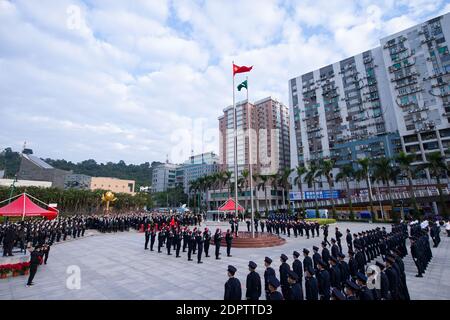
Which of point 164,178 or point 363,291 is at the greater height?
point 164,178

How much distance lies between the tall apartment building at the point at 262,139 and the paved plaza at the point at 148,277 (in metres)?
77.6

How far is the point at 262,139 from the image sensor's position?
95438 mm

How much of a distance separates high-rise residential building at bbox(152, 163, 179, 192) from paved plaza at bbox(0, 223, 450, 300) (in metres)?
124

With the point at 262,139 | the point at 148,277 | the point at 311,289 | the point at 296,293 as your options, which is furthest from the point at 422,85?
the point at 148,277

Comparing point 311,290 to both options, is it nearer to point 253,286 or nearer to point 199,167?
point 253,286

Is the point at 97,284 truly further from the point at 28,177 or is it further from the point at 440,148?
the point at 28,177

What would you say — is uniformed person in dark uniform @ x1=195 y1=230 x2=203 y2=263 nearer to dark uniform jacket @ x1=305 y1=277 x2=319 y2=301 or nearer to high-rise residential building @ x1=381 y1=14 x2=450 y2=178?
dark uniform jacket @ x1=305 y1=277 x2=319 y2=301

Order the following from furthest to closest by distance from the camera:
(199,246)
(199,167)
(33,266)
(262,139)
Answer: (199,167)
(262,139)
(199,246)
(33,266)

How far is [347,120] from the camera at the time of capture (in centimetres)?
6419

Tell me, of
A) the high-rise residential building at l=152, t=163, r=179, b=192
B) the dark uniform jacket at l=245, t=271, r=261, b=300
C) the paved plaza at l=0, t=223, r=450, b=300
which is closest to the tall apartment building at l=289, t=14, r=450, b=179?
the paved plaza at l=0, t=223, r=450, b=300

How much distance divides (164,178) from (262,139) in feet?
220

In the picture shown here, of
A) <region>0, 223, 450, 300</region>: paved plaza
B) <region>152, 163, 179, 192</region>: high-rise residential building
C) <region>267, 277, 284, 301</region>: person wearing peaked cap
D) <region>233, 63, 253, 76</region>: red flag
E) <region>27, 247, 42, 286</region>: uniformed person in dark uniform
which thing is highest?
<region>152, 163, 179, 192</region>: high-rise residential building

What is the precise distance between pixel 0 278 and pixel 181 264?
7585mm

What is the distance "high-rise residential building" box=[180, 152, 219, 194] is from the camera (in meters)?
126
